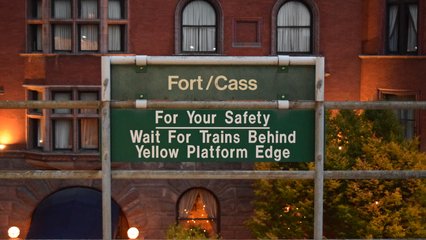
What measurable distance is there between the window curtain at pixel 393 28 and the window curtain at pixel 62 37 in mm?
9923

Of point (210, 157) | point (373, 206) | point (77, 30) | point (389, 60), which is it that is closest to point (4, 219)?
point (77, 30)

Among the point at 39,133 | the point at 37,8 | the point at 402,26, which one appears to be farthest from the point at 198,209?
the point at 402,26

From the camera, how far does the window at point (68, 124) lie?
17.7 meters

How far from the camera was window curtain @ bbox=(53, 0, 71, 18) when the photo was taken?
17.8 meters

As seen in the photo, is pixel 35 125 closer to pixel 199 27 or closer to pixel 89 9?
pixel 89 9

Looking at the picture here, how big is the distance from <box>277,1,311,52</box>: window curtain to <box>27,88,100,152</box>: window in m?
6.02

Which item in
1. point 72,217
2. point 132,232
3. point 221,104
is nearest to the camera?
point 221,104

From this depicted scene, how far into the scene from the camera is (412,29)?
58.5 feet

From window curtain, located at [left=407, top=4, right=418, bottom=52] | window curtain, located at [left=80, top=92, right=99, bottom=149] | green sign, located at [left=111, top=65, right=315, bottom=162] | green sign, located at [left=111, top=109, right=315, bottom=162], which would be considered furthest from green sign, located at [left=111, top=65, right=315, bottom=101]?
window curtain, located at [left=407, top=4, right=418, bottom=52]

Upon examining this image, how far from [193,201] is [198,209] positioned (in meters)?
0.33

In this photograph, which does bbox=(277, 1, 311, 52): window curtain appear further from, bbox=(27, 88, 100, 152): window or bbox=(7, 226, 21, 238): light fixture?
bbox=(7, 226, 21, 238): light fixture

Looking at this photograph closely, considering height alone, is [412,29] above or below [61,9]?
below

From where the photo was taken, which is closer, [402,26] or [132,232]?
[132,232]

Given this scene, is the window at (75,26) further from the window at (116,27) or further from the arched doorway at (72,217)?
the arched doorway at (72,217)
